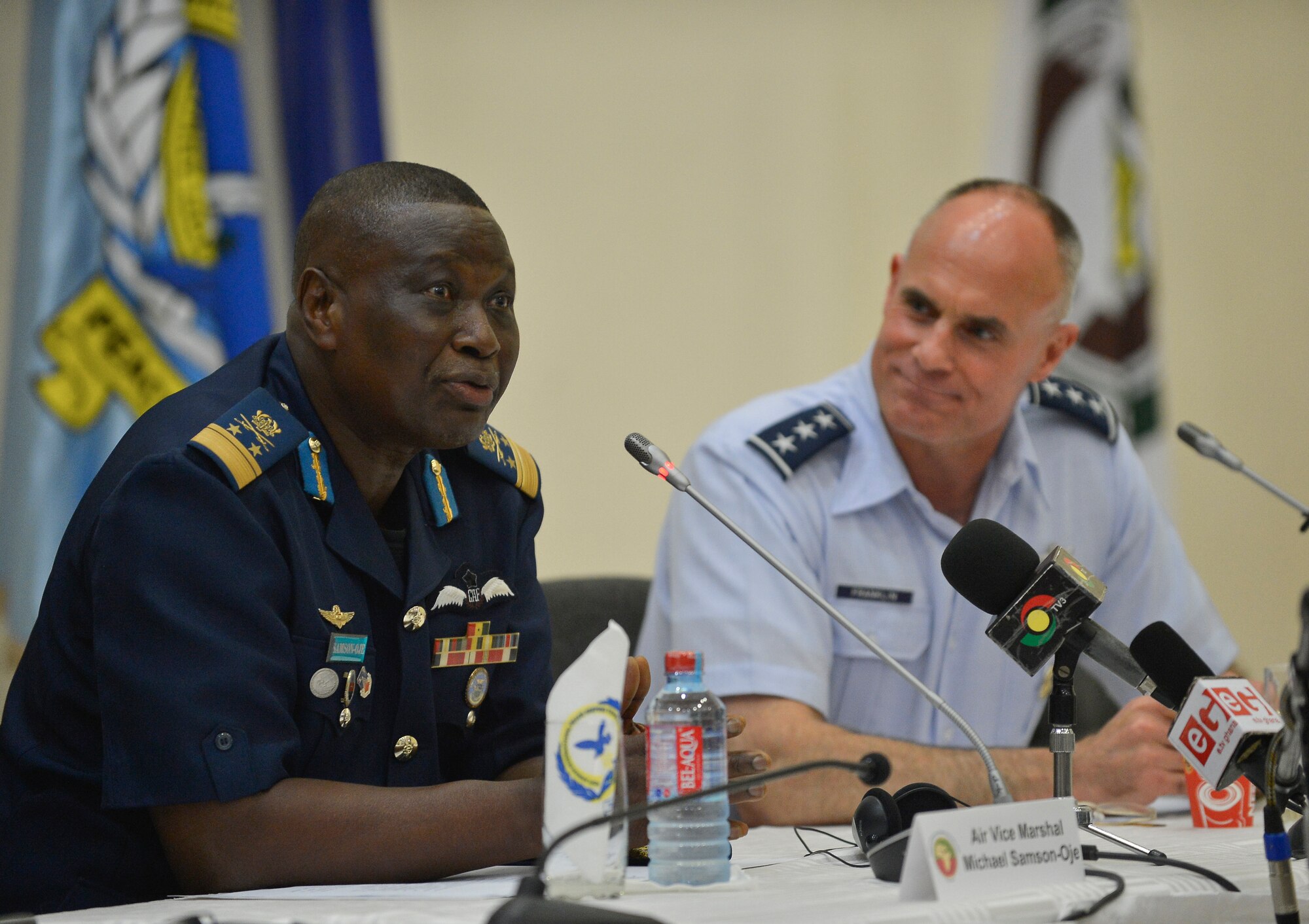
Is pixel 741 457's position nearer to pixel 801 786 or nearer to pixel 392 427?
pixel 801 786

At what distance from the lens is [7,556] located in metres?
2.51

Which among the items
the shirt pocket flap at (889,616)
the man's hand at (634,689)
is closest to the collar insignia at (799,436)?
the shirt pocket flap at (889,616)

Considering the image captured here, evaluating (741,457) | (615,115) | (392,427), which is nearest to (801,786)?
(741,457)

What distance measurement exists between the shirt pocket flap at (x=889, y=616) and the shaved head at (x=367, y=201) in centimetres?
94

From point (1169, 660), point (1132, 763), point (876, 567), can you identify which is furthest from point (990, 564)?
point (876, 567)

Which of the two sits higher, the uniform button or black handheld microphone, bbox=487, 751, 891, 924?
the uniform button

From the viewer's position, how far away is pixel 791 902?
3.25ft

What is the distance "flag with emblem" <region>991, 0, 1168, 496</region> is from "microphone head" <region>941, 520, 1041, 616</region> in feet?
7.51

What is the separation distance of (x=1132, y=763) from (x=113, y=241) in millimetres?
2028

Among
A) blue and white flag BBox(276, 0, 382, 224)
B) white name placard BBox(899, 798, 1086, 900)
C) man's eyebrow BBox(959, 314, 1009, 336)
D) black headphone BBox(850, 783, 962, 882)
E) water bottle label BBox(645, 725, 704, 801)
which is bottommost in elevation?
black headphone BBox(850, 783, 962, 882)

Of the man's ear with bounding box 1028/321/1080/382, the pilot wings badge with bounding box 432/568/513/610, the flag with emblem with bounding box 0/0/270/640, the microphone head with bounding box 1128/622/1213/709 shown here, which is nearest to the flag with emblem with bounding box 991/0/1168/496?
the man's ear with bounding box 1028/321/1080/382

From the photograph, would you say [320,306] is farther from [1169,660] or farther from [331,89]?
[331,89]

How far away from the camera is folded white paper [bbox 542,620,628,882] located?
98 centimetres

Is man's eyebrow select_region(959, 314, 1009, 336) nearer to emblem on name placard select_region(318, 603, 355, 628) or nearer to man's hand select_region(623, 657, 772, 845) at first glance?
man's hand select_region(623, 657, 772, 845)
